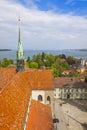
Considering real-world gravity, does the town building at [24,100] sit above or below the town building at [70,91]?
above

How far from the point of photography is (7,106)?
1784 cm

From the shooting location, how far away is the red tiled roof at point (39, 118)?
23.1 metres

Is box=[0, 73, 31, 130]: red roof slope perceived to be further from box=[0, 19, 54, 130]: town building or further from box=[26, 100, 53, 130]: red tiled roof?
box=[26, 100, 53, 130]: red tiled roof

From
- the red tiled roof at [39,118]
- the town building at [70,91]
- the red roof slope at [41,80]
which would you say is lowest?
the town building at [70,91]

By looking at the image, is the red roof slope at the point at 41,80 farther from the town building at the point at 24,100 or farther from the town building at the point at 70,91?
the town building at the point at 70,91

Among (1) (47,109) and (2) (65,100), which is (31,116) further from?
(2) (65,100)

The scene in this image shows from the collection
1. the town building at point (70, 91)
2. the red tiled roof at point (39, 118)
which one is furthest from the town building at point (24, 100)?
the town building at point (70, 91)

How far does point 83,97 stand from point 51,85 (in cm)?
2283

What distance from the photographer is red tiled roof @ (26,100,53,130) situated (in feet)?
75.8

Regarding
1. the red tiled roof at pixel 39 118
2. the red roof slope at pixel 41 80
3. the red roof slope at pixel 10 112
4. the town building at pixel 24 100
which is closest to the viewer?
the red roof slope at pixel 10 112

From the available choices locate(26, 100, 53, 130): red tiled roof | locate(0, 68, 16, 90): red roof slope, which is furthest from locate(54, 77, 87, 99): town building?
locate(26, 100, 53, 130): red tiled roof

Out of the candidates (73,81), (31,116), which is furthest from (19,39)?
(73,81)

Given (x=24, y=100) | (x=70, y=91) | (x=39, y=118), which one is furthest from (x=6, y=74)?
(x=70, y=91)

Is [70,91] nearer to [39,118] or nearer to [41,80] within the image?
[41,80]
